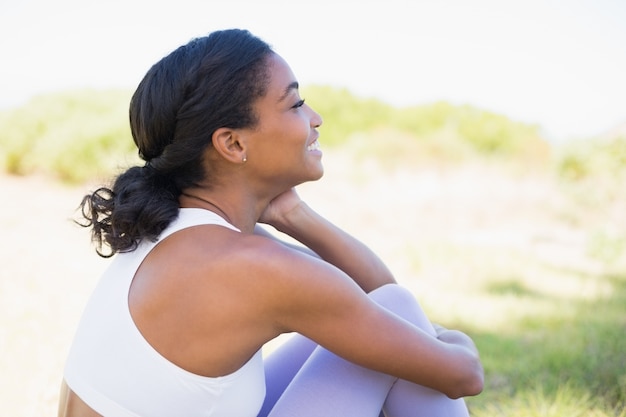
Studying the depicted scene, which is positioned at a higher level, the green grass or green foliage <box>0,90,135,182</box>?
the green grass

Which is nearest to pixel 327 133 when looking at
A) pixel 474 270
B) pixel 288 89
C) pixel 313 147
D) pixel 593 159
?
pixel 593 159

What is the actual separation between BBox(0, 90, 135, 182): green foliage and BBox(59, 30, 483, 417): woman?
387 inches

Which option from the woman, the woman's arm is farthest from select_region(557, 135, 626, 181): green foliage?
→ the woman

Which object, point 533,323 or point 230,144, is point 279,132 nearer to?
point 230,144

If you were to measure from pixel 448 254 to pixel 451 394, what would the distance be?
550 centimetres

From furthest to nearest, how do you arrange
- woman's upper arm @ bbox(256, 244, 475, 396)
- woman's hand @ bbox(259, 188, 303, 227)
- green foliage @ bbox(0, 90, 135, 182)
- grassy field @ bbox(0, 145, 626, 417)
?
green foliage @ bbox(0, 90, 135, 182) → grassy field @ bbox(0, 145, 626, 417) → woman's hand @ bbox(259, 188, 303, 227) → woman's upper arm @ bbox(256, 244, 475, 396)

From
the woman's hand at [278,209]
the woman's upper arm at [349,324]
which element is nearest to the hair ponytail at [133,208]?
the woman's upper arm at [349,324]

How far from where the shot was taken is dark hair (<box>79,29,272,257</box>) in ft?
5.55

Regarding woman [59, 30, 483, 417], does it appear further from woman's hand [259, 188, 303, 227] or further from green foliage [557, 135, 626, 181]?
green foliage [557, 135, 626, 181]

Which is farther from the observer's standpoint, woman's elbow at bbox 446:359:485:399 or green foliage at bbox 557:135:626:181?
green foliage at bbox 557:135:626:181

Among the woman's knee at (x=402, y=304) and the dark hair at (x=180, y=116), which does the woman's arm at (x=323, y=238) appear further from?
the dark hair at (x=180, y=116)

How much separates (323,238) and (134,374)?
0.93 m

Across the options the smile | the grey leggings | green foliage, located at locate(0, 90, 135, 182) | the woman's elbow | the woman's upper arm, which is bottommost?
green foliage, located at locate(0, 90, 135, 182)

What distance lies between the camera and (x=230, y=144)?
5.75 ft
